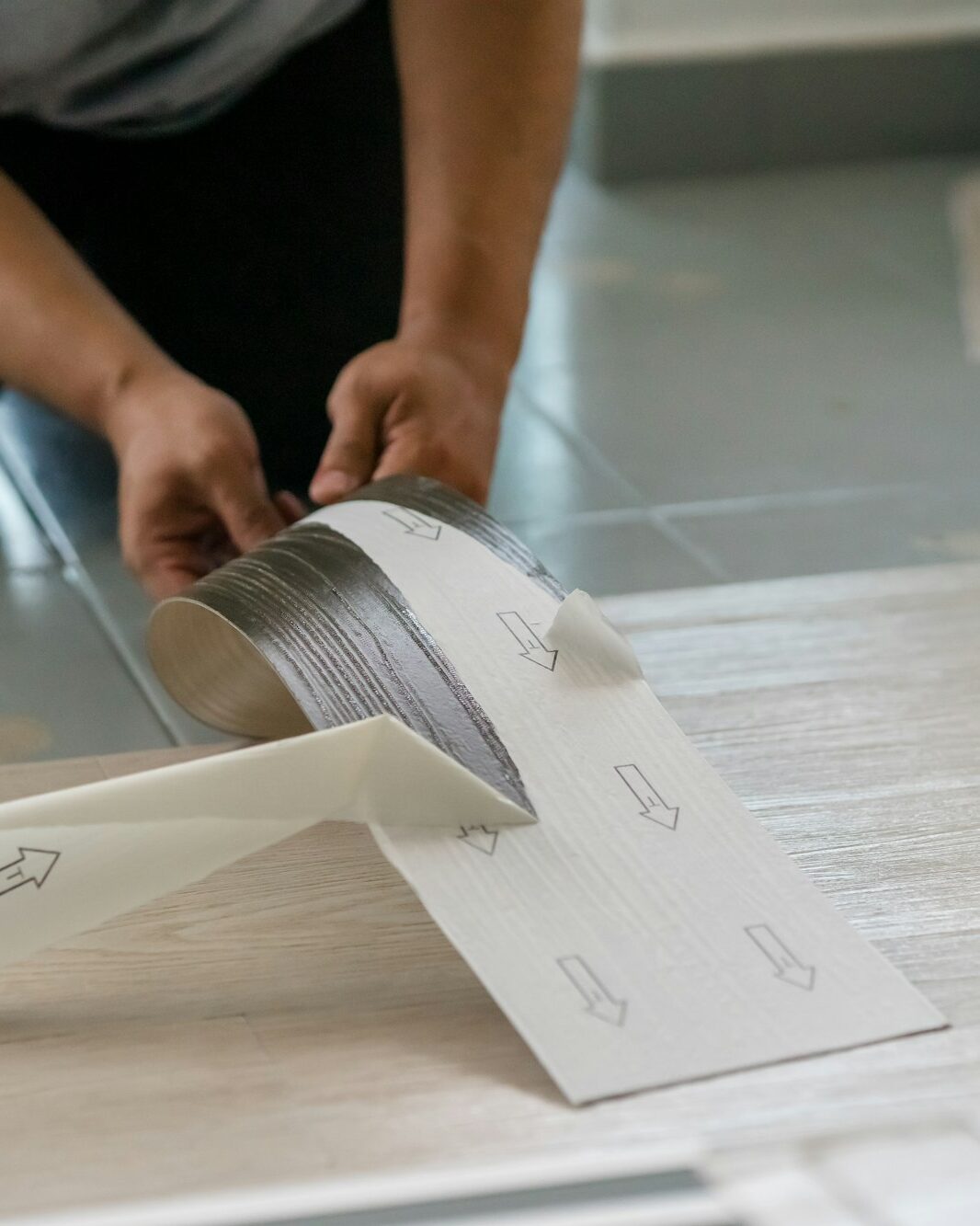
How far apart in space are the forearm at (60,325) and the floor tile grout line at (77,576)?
150 millimetres

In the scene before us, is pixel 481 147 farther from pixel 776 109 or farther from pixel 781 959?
pixel 776 109

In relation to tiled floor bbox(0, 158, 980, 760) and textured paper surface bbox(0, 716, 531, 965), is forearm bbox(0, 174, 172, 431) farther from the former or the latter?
textured paper surface bbox(0, 716, 531, 965)

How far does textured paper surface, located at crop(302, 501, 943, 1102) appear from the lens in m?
0.56

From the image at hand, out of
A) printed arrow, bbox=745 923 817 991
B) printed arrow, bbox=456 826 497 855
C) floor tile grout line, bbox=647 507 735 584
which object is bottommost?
floor tile grout line, bbox=647 507 735 584

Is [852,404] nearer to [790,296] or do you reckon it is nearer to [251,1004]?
[790,296]

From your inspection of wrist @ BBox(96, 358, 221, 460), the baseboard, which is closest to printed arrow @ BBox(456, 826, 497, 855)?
wrist @ BBox(96, 358, 221, 460)

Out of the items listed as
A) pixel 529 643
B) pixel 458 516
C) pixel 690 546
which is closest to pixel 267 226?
pixel 690 546

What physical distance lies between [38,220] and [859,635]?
0.64m

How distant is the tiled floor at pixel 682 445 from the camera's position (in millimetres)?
1172

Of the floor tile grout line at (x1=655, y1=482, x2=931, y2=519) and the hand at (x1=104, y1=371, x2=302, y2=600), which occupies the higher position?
the hand at (x1=104, y1=371, x2=302, y2=600)

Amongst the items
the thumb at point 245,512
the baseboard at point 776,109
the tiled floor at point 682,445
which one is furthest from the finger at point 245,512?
the baseboard at point 776,109

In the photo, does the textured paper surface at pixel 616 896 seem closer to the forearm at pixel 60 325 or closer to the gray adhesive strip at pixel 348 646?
the gray adhesive strip at pixel 348 646

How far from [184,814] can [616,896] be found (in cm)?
17

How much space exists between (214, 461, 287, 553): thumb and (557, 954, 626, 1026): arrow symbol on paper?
0.42 m
